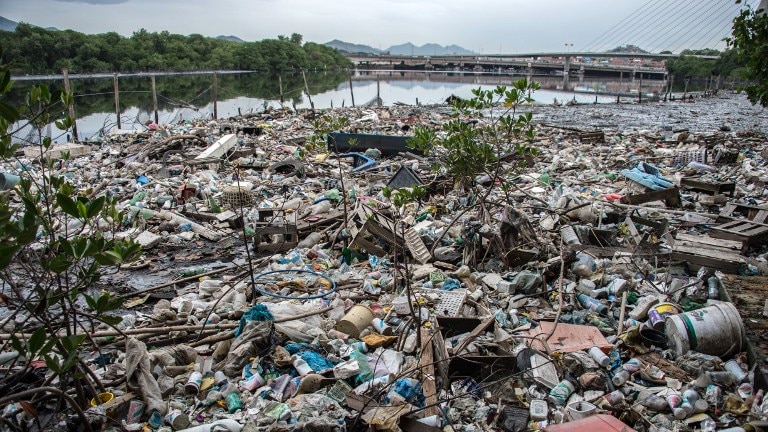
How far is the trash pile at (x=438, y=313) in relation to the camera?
2586mm

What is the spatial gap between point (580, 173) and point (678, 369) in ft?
19.3

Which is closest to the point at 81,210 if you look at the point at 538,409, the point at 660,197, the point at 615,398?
the point at 538,409

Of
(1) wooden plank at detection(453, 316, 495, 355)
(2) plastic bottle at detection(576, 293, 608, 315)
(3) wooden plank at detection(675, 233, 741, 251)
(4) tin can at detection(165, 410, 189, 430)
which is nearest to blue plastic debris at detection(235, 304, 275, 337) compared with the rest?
(4) tin can at detection(165, 410, 189, 430)

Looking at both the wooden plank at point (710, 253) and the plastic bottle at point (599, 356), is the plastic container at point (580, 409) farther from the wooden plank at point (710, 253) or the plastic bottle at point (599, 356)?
the wooden plank at point (710, 253)

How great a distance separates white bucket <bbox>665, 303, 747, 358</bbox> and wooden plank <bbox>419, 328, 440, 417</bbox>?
1.50 m

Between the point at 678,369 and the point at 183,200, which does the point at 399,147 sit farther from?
the point at 678,369

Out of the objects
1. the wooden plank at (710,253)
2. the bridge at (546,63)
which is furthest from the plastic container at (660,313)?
the bridge at (546,63)

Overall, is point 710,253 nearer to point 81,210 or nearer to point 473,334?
point 473,334

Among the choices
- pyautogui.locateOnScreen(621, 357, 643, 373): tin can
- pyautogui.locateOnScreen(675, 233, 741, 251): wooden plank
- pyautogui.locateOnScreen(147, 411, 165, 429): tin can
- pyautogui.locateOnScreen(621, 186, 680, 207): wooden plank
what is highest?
pyautogui.locateOnScreen(621, 186, 680, 207): wooden plank

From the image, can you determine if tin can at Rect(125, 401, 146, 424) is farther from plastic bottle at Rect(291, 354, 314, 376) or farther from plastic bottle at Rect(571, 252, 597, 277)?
plastic bottle at Rect(571, 252, 597, 277)

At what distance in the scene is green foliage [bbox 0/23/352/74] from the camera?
39906 mm

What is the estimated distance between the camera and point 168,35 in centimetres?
6344

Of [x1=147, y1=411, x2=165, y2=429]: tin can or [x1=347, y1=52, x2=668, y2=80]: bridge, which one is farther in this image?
[x1=347, y1=52, x2=668, y2=80]: bridge

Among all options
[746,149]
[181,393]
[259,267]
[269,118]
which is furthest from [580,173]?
[269,118]
